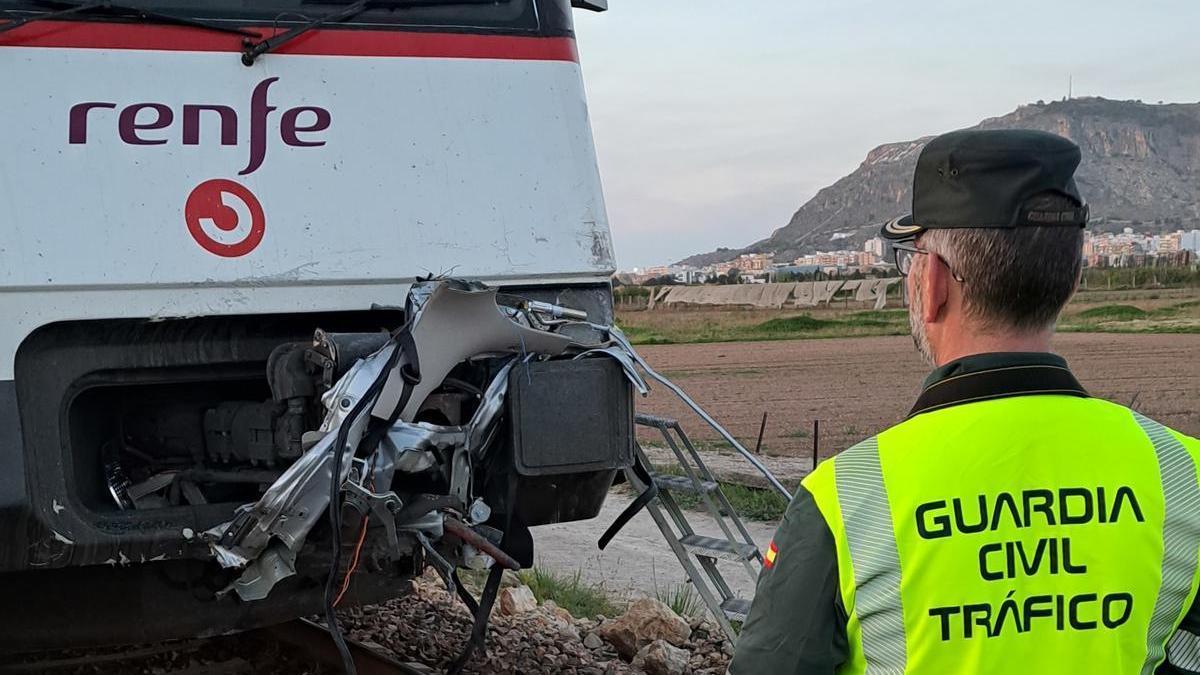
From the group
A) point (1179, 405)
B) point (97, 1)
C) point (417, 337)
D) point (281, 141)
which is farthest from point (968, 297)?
point (1179, 405)

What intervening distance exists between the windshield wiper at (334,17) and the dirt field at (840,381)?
9.63 metres

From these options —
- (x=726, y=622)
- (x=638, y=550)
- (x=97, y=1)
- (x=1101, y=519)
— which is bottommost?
(x=638, y=550)

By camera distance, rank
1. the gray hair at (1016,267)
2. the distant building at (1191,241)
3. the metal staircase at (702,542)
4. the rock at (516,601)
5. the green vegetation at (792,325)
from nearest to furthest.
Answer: the gray hair at (1016,267), the metal staircase at (702,542), the rock at (516,601), the green vegetation at (792,325), the distant building at (1191,241)

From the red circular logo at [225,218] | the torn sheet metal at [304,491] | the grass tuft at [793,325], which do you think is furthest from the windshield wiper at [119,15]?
the grass tuft at [793,325]

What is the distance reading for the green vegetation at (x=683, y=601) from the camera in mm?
6475

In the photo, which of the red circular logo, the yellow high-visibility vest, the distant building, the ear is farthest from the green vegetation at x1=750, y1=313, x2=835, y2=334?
the distant building

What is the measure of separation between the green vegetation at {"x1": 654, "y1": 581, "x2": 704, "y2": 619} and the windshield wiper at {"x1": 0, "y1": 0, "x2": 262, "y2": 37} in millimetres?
3482

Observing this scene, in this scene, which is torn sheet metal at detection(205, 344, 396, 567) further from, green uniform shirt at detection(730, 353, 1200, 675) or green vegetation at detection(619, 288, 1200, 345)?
green vegetation at detection(619, 288, 1200, 345)

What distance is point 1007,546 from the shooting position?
5.74ft

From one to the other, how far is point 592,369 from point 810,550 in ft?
7.21

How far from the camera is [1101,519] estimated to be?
1.77 meters

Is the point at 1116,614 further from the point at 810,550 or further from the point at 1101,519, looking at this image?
the point at 810,550

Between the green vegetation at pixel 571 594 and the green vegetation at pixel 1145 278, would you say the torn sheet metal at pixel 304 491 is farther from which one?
the green vegetation at pixel 1145 278

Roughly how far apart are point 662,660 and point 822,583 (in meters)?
3.73
